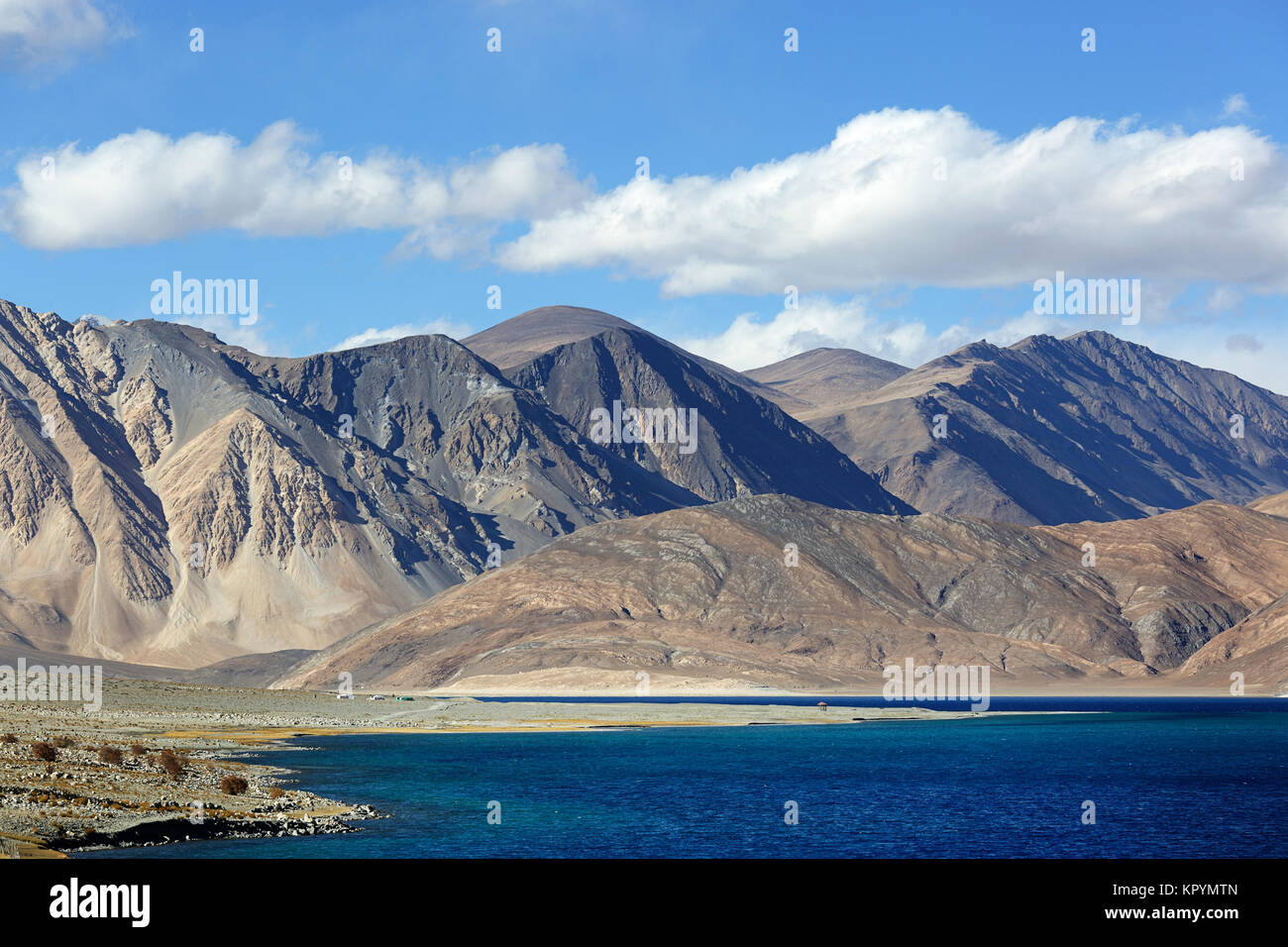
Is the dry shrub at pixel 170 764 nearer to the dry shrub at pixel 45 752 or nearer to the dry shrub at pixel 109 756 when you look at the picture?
the dry shrub at pixel 109 756

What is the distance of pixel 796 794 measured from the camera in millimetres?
79750

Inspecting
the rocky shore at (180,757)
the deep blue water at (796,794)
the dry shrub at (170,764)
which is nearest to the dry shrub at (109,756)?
Answer: the rocky shore at (180,757)

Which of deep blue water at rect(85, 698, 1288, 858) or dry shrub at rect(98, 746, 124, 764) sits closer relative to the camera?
deep blue water at rect(85, 698, 1288, 858)

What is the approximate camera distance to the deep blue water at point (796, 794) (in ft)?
190

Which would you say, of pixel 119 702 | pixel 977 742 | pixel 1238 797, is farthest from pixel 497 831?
pixel 119 702

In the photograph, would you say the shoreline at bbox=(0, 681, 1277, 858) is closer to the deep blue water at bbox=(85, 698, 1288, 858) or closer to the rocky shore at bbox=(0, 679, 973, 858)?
the rocky shore at bbox=(0, 679, 973, 858)

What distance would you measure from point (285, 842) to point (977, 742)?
279 ft

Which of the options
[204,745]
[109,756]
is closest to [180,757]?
[109,756]

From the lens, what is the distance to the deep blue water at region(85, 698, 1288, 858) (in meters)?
58.0

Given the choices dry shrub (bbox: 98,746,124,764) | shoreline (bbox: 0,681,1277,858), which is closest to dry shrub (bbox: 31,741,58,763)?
shoreline (bbox: 0,681,1277,858)

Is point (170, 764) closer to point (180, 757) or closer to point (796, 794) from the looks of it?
point (180, 757)

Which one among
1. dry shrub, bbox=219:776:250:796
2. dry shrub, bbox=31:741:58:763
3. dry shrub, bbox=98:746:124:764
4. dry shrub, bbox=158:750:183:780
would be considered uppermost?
dry shrub, bbox=31:741:58:763

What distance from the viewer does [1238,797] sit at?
8000cm
